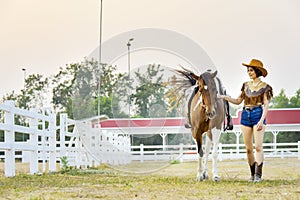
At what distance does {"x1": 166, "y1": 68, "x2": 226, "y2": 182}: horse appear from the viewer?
902 cm

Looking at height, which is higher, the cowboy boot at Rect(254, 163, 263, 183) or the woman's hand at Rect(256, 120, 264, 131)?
the woman's hand at Rect(256, 120, 264, 131)

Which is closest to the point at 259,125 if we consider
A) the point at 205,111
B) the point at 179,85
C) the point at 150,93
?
the point at 205,111

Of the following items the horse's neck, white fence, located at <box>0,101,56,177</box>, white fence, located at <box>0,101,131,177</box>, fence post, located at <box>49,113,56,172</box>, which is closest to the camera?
the horse's neck

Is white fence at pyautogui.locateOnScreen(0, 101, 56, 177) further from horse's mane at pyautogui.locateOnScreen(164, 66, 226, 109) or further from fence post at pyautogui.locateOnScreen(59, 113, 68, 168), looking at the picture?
horse's mane at pyautogui.locateOnScreen(164, 66, 226, 109)

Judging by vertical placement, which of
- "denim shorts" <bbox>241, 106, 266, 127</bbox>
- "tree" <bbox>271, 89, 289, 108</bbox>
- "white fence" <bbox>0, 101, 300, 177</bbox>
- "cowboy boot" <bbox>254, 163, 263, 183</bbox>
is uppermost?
"tree" <bbox>271, 89, 289, 108</bbox>

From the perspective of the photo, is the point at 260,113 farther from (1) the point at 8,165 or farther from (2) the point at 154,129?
(1) the point at 8,165

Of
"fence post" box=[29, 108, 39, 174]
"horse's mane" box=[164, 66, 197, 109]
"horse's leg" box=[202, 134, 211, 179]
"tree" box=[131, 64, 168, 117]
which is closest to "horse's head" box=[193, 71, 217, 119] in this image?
"horse's mane" box=[164, 66, 197, 109]

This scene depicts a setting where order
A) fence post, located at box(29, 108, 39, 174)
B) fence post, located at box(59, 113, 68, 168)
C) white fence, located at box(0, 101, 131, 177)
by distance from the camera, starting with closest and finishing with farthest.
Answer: white fence, located at box(0, 101, 131, 177) < fence post, located at box(29, 108, 39, 174) < fence post, located at box(59, 113, 68, 168)

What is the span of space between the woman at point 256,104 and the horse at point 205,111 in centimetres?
32

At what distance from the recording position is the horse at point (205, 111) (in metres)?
9.02

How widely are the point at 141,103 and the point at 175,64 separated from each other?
1161mm

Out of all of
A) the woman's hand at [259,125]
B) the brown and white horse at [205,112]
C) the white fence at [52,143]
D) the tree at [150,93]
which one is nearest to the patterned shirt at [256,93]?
the woman's hand at [259,125]

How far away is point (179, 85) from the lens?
33.8 ft

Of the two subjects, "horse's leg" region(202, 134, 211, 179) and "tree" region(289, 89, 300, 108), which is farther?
"tree" region(289, 89, 300, 108)
